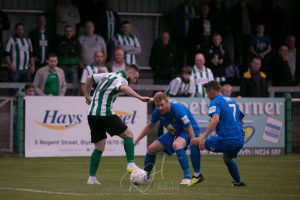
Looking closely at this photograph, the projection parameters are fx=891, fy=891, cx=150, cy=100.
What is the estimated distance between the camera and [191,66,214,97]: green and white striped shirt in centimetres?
2050

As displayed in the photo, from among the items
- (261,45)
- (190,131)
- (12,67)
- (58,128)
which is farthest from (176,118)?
(261,45)

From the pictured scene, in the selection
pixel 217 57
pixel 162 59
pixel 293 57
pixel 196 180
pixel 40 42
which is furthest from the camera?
pixel 293 57

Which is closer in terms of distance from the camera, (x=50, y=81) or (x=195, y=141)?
(x=195, y=141)

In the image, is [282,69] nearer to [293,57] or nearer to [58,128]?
[293,57]

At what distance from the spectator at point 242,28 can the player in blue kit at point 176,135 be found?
9.53m

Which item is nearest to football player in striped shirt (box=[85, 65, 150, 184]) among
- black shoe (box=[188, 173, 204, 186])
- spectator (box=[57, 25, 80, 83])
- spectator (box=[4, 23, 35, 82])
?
black shoe (box=[188, 173, 204, 186])

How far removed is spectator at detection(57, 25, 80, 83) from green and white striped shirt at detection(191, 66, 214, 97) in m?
2.74

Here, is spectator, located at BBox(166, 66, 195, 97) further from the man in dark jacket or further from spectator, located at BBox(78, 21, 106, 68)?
spectator, located at BBox(78, 21, 106, 68)

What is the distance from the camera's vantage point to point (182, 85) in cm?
2042

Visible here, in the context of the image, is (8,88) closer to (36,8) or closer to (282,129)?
(36,8)

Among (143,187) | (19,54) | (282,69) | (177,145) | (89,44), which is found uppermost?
(89,44)

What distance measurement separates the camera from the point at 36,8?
23.5 meters

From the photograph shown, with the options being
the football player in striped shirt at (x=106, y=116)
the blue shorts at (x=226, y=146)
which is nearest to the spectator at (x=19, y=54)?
the football player in striped shirt at (x=106, y=116)

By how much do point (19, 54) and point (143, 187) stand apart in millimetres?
8169
